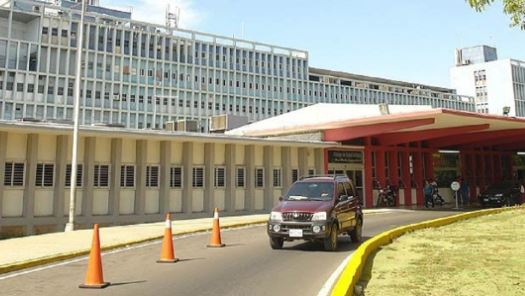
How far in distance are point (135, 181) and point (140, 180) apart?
0.28m

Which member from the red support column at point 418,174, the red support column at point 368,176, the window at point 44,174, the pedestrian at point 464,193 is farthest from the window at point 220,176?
the pedestrian at point 464,193

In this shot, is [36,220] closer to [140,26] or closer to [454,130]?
[454,130]

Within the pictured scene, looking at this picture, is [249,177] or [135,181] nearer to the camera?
[135,181]

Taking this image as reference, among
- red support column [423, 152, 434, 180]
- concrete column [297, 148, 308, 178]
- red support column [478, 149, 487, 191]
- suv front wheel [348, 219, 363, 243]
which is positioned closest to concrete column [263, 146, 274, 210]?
concrete column [297, 148, 308, 178]

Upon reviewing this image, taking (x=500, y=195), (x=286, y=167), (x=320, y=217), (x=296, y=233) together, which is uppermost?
(x=286, y=167)

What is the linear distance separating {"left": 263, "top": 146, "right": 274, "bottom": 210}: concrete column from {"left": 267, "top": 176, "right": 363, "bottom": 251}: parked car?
1325 centimetres

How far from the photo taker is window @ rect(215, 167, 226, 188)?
2556 centimetres

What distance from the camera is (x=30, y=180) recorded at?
787 inches

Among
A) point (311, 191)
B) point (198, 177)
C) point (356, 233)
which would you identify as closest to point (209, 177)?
point (198, 177)

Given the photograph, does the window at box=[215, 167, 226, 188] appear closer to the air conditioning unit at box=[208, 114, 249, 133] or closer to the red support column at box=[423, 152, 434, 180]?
the air conditioning unit at box=[208, 114, 249, 133]

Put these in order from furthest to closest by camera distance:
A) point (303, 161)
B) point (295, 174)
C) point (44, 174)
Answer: point (303, 161) < point (295, 174) < point (44, 174)

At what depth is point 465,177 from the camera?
130 ft

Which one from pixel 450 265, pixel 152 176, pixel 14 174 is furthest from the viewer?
pixel 152 176

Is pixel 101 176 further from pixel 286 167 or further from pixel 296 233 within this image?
pixel 296 233
